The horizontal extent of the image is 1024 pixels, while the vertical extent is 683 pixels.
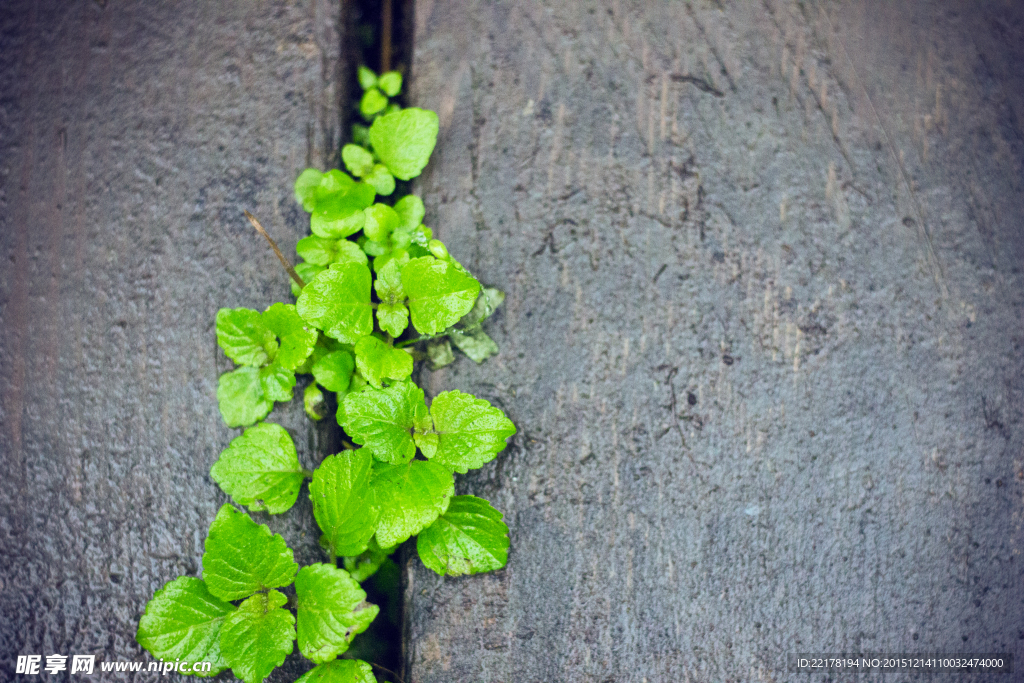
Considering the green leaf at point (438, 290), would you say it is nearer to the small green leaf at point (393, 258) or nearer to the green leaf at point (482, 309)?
→ the small green leaf at point (393, 258)

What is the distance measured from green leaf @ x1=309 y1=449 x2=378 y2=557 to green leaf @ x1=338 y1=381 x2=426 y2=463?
35mm

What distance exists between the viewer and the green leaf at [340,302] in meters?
1.16

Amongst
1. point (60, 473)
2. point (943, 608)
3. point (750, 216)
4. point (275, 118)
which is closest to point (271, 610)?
point (60, 473)

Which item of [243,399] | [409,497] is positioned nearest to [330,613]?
[409,497]

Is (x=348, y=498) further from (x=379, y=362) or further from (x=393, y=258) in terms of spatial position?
(x=393, y=258)

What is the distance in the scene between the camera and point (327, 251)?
128 centimetres

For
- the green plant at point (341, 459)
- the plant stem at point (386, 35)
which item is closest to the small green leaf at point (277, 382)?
the green plant at point (341, 459)

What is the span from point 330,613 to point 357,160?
3.22 ft

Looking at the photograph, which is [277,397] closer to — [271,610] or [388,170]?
[271,610]

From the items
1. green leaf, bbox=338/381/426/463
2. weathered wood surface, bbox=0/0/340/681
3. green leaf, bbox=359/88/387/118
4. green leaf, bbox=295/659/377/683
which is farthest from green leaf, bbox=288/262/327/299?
green leaf, bbox=295/659/377/683

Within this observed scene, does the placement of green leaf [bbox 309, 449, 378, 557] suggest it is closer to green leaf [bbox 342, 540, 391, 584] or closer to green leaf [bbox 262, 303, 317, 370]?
green leaf [bbox 342, 540, 391, 584]

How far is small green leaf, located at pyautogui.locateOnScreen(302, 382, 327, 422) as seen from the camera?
1.32m

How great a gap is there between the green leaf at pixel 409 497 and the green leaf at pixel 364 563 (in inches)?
6.6

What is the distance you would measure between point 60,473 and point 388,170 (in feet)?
3.42
